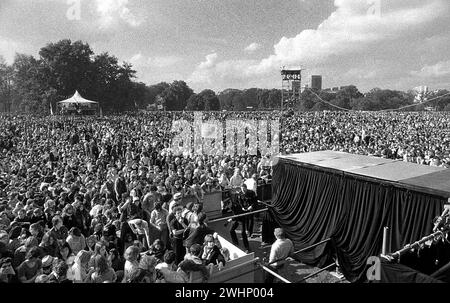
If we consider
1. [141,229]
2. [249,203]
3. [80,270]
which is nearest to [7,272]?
[80,270]

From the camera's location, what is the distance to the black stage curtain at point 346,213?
626 cm

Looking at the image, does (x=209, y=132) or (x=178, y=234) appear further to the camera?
(x=209, y=132)

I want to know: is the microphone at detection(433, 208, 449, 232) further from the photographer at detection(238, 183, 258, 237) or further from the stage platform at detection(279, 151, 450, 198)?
the photographer at detection(238, 183, 258, 237)

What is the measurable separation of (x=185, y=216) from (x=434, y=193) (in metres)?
4.83

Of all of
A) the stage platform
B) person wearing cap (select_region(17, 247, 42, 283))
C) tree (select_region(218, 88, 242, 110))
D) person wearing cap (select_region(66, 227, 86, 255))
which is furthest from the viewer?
tree (select_region(218, 88, 242, 110))

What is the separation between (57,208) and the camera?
7.56 metres

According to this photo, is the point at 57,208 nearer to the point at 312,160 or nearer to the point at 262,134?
the point at 312,160

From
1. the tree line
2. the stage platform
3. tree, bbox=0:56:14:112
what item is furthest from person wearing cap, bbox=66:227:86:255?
tree, bbox=0:56:14:112

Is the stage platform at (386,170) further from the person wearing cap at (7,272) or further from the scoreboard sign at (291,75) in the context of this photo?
the scoreboard sign at (291,75)

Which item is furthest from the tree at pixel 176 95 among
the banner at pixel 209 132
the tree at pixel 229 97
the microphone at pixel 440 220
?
the microphone at pixel 440 220

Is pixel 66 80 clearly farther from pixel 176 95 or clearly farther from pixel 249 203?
pixel 249 203

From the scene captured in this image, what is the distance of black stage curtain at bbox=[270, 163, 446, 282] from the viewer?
6.26 meters

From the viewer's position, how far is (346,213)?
7441 millimetres
